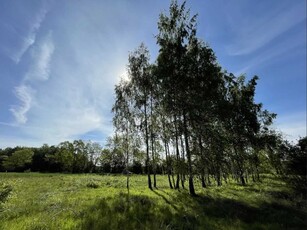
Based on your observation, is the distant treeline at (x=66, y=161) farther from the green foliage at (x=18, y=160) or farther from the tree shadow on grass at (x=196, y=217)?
the tree shadow on grass at (x=196, y=217)

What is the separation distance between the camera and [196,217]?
9516 mm

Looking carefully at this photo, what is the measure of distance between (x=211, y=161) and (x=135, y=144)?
13.2 m

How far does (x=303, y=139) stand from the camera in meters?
10.2

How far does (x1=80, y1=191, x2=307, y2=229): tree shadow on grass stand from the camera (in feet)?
26.8

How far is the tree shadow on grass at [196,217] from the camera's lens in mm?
8156

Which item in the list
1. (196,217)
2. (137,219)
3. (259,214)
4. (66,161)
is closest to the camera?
(137,219)

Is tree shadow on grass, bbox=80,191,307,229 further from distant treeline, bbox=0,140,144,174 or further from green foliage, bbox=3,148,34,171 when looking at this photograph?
green foliage, bbox=3,148,34,171

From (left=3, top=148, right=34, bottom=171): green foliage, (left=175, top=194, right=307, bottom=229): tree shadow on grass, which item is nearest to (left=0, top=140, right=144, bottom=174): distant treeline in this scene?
(left=3, top=148, right=34, bottom=171): green foliage

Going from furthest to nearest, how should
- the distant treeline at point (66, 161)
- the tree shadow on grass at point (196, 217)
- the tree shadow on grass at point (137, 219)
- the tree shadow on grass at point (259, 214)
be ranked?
the distant treeline at point (66, 161) < the tree shadow on grass at point (259, 214) < the tree shadow on grass at point (196, 217) < the tree shadow on grass at point (137, 219)

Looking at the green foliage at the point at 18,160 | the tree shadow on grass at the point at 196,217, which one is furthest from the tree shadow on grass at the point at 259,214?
the green foliage at the point at 18,160

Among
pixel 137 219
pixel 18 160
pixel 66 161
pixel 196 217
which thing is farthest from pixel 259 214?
pixel 18 160

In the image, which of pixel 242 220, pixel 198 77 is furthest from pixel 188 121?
pixel 242 220

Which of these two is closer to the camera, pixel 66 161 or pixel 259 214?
pixel 259 214

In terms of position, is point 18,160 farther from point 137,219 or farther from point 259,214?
point 259,214
